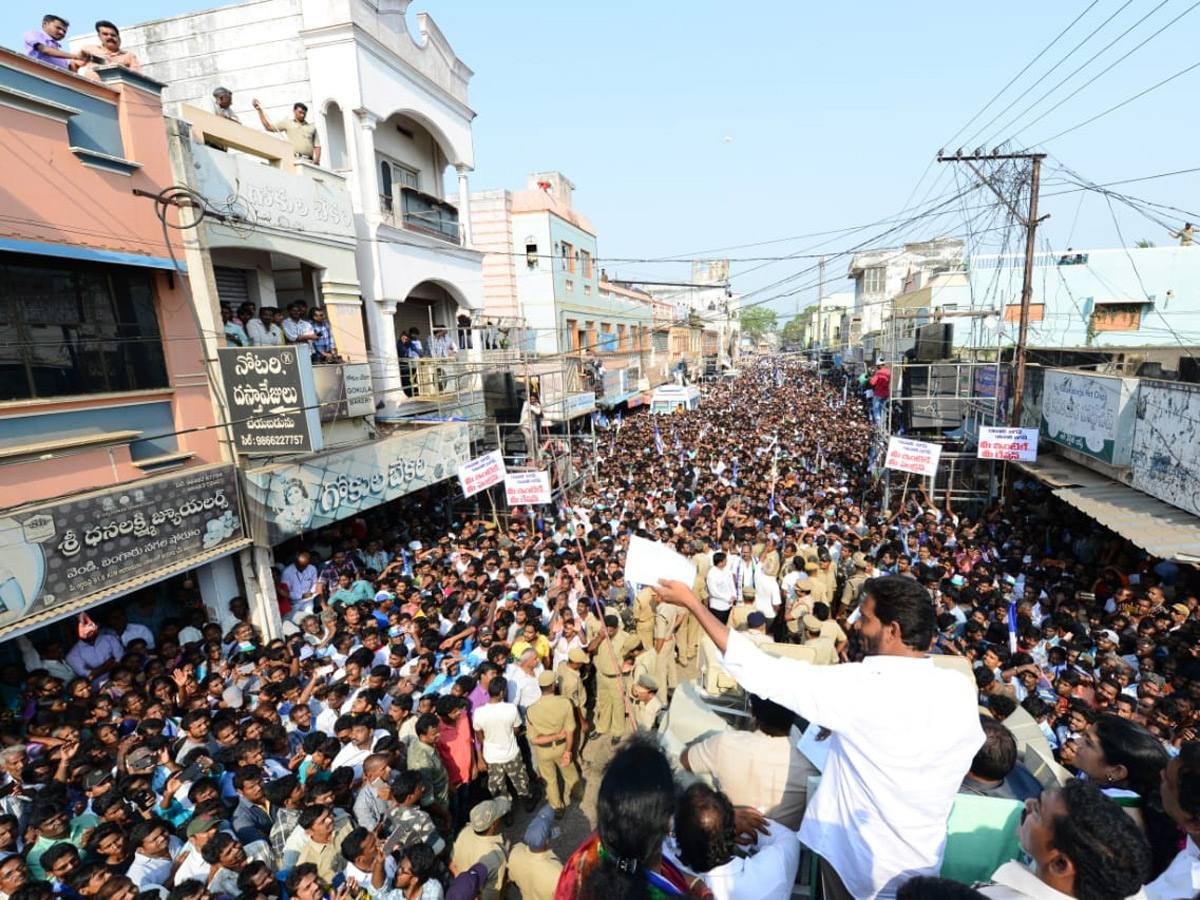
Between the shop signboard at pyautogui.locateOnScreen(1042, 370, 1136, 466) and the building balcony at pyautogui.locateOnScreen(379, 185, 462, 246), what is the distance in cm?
1314

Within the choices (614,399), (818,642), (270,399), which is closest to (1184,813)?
(818,642)

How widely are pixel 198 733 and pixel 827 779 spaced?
16.6ft

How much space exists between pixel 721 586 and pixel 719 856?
A: 565 centimetres

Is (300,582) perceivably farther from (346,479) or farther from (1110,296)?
(1110,296)

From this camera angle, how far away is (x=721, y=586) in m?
7.94

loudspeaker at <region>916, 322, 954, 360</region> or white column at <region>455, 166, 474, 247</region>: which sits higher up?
white column at <region>455, 166, 474, 247</region>

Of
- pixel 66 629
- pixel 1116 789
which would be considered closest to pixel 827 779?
pixel 1116 789

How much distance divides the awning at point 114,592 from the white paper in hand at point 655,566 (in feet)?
20.3

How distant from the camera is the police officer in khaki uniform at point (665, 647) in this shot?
6586 mm

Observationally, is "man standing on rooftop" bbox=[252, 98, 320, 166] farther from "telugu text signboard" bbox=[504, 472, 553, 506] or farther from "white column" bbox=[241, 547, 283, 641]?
"white column" bbox=[241, 547, 283, 641]

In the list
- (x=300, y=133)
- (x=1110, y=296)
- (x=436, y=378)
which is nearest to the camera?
(x=300, y=133)

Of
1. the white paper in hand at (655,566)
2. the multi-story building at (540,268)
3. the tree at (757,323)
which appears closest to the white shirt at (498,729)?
the white paper in hand at (655,566)

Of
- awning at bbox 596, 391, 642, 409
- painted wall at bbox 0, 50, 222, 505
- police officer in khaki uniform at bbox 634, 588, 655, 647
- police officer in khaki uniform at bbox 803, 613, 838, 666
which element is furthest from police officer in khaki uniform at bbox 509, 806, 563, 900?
awning at bbox 596, 391, 642, 409

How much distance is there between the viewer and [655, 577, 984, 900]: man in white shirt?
2.09 m
